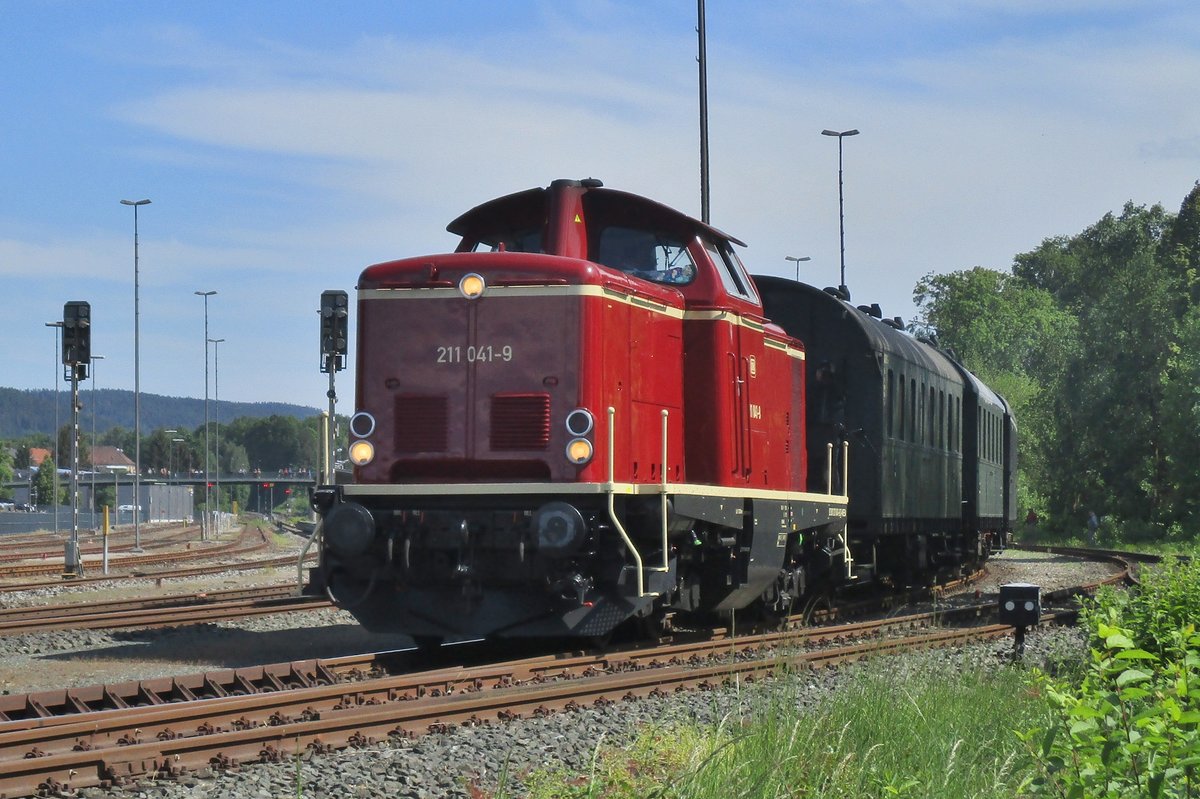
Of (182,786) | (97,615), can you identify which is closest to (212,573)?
(97,615)

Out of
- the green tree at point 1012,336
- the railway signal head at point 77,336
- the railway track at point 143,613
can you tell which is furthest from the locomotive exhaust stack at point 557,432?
the green tree at point 1012,336

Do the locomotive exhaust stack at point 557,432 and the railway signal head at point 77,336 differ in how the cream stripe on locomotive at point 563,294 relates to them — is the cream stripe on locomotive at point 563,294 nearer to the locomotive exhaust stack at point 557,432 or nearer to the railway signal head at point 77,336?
the locomotive exhaust stack at point 557,432

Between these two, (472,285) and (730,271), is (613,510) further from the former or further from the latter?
(730,271)

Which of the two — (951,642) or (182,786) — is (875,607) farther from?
(182,786)

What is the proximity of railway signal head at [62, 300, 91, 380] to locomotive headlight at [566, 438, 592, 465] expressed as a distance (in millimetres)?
16635

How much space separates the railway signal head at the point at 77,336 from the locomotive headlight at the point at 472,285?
1585 centimetres

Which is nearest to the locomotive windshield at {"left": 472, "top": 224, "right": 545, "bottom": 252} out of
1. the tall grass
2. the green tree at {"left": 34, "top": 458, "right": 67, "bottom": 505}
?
the tall grass

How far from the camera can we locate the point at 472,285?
11.1 metres

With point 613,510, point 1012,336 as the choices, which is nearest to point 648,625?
point 613,510

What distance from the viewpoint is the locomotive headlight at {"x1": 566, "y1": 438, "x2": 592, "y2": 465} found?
10.7 meters

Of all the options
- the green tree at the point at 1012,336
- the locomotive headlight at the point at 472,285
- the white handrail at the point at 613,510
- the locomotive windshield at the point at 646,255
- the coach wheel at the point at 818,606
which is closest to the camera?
the white handrail at the point at 613,510

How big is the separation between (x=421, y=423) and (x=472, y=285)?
1.16m

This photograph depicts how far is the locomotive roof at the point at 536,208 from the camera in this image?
11.7 m

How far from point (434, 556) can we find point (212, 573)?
55.7 ft
